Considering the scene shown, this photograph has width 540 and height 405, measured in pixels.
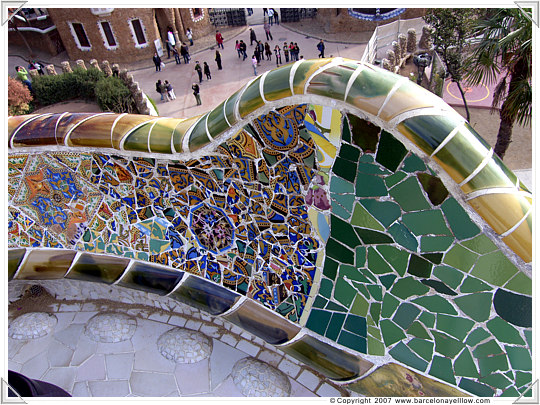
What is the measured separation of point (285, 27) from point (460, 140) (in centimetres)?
1785

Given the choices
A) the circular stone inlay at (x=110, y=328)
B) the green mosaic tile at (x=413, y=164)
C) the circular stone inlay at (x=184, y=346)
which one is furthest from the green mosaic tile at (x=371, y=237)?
the circular stone inlay at (x=110, y=328)

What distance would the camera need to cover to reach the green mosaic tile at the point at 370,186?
381 centimetres

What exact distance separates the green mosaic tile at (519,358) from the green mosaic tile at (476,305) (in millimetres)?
308

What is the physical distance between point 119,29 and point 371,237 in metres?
17.8

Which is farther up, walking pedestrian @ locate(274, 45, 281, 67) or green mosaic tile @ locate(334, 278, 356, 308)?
green mosaic tile @ locate(334, 278, 356, 308)

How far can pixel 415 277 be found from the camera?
13.3 feet

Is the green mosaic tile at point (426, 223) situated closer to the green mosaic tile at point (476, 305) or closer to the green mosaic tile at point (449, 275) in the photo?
the green mosaic tile at point (449, 275)

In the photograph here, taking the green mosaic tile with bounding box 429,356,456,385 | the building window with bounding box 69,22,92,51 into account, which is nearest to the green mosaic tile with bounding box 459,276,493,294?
the green mosaic tile with bounding box 429,356,456,385

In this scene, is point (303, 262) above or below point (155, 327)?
above

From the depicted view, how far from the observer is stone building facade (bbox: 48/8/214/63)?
19.0 m

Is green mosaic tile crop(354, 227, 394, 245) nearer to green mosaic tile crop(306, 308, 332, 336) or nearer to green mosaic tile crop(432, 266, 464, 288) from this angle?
green mosaic tile crop(432, 266, 464, 288)

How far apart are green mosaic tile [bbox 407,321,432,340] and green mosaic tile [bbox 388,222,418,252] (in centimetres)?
76
